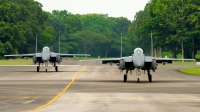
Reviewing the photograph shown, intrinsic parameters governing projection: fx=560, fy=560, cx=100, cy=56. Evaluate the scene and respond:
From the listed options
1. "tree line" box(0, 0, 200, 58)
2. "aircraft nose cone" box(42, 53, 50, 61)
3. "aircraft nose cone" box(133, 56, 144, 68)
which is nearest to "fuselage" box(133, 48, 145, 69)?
"aircraft nose cone" box(133, 56, 144, 68)

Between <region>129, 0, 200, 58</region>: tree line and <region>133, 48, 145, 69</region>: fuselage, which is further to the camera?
<region>129, 0, 200, 58</region>: tree line

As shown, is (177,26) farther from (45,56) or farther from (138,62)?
(138,62)

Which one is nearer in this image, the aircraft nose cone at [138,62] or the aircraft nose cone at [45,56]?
the aircraft nose cone at [138,62]

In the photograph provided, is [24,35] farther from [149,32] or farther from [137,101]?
[137,101]

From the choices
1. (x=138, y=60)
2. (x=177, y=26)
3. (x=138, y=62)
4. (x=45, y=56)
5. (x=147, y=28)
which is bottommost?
(x=138, y=62)

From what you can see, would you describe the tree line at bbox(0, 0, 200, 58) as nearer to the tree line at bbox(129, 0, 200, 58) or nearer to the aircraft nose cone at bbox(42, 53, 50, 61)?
the tree line at bbox(129, 0, 200, 58)

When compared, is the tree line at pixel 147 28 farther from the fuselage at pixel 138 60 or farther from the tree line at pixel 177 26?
the fuselage at pixel 138 60

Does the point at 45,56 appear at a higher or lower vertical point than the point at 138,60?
higher

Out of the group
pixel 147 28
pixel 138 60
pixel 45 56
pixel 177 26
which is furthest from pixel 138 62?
pixel 147 28

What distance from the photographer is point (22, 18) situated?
550 ft

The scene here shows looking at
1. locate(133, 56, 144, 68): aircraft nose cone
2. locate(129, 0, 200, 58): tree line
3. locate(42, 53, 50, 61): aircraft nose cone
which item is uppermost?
locate(129, 0, 200, 58): tree line

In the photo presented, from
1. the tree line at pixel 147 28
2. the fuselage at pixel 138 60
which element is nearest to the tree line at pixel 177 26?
the tree line at pixel 147 28

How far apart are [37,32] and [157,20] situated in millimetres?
48932

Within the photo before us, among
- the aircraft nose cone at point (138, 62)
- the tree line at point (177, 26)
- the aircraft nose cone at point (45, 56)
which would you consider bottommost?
the aircraft nose cone at point (138, 62)
